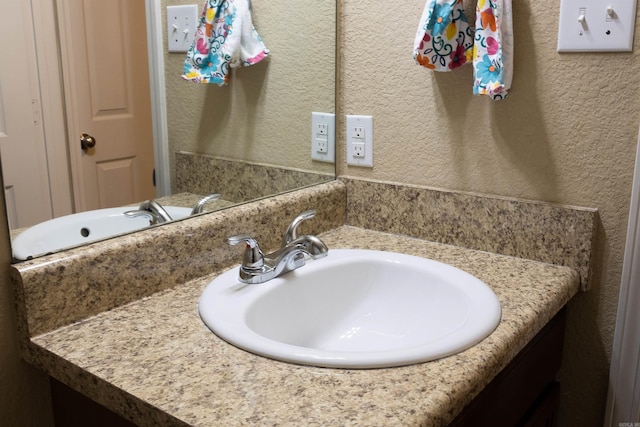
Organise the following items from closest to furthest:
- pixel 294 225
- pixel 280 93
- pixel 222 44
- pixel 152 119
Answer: pixel 152 119, pixel 294 225, pixel 222 44, pixel 280 93

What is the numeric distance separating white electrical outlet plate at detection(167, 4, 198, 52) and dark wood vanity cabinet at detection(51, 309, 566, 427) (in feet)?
2.07

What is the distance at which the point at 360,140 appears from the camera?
1461mm

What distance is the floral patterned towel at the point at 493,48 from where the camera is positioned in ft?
3.82

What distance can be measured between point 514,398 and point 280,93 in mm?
838

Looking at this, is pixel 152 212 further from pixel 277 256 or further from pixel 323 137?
pixel 323 137

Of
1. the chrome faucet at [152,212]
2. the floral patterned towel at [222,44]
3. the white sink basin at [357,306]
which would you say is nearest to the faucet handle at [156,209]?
the chrome faucet at [152,212]

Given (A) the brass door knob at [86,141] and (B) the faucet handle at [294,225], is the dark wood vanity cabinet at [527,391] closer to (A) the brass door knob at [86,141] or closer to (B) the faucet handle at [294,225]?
(B) the faucet handle at [294,225]

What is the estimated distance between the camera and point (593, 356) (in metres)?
1.24

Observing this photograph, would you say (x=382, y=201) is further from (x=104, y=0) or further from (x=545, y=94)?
(x=104, y=0)

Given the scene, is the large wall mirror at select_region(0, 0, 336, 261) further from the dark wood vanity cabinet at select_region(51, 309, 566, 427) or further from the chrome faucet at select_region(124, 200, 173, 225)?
the dark wood vanity cabinet at select_region(51, 309, 566, 427)

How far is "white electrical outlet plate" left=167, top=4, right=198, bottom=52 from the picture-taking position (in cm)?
113

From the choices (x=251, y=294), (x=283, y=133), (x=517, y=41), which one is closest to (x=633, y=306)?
(x=517, y=41)

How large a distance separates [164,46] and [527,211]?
774mm

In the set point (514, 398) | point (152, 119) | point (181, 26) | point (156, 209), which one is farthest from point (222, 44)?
point (514, 398)
